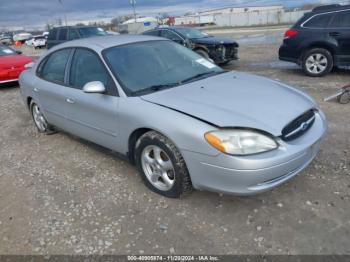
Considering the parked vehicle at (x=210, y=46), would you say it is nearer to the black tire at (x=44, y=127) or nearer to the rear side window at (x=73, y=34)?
the rear side window at (x=73, y=34)

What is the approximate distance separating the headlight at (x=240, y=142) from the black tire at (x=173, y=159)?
43cm

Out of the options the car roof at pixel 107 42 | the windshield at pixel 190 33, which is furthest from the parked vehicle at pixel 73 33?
the car roof at pixel 107 42

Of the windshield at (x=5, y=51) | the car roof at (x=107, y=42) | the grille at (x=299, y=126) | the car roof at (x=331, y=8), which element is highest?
the car roof at (x=331, y=8)

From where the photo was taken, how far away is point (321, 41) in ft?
26.1

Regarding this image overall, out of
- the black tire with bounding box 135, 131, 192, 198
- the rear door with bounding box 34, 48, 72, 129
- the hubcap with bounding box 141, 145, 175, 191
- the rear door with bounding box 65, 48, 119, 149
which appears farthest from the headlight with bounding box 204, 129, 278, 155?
the rear door with bounding box 34, 48, 72, 129

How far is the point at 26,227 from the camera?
3055 mm

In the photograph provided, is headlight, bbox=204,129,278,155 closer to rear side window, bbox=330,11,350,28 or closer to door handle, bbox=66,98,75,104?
door handle, bbox=66,98,75,104

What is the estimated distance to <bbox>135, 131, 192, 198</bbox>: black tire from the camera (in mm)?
2941

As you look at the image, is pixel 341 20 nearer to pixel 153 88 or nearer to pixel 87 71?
pixel 153 88

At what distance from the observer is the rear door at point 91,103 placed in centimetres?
351

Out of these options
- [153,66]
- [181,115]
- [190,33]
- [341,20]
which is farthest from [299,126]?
[190,33]

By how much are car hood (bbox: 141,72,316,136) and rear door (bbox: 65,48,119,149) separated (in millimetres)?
543

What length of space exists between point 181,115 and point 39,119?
3.52m

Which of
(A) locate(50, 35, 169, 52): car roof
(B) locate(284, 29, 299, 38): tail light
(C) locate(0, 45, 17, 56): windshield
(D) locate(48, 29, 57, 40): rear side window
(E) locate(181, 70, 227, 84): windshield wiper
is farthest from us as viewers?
(D) locate(48, 29, 57, 40): rear side window
